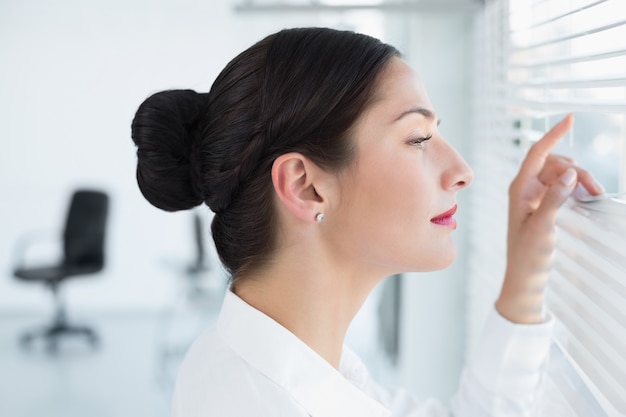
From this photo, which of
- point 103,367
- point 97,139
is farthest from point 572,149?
point 97,139

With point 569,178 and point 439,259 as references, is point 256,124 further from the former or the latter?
point 569,178

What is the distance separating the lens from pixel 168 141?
1.23m

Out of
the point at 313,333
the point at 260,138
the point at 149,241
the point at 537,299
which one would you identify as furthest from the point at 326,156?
the point at 149,241

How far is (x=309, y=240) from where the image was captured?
1.18 metres

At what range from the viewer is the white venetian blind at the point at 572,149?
3.32ft

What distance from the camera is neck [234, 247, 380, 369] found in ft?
3.90

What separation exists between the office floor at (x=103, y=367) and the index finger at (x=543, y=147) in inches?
126

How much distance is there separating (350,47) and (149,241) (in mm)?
5034

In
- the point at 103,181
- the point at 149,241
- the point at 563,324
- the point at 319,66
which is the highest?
the point at 319,66

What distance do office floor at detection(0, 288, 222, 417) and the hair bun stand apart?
9.91 feet

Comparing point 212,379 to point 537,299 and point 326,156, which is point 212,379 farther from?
point 537,299

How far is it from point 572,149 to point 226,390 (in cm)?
64

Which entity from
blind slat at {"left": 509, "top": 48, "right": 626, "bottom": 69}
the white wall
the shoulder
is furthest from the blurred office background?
the shoulder

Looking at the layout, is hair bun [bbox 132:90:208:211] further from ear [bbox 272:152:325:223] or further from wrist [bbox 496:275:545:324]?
wrist [bbox 496:275:545:324]
